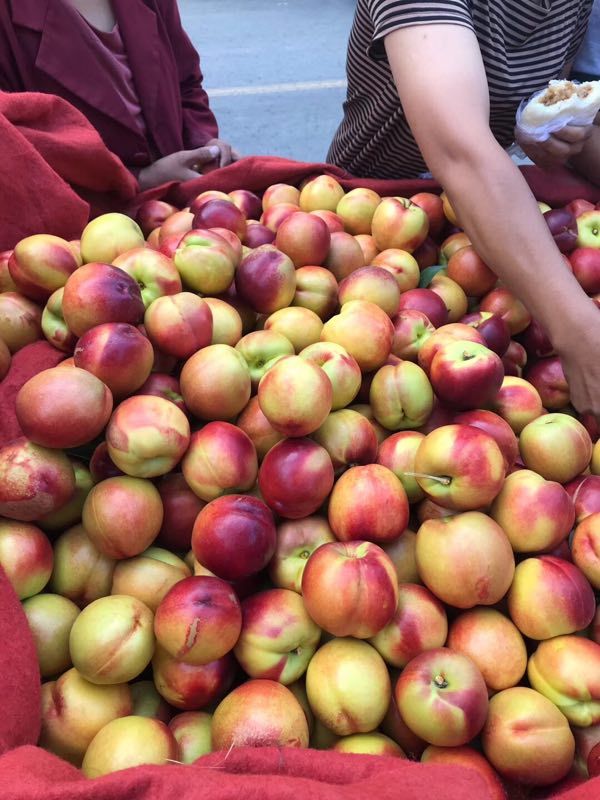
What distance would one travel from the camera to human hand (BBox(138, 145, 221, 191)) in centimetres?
187

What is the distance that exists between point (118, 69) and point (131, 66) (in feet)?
0.27

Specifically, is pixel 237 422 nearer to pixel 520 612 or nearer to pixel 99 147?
pixel 520 612

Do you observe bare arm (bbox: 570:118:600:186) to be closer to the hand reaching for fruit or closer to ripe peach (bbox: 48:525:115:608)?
the hand reaching for fruit

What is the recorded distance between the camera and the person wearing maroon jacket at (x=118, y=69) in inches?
65.4

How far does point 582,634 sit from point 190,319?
738 millimetres

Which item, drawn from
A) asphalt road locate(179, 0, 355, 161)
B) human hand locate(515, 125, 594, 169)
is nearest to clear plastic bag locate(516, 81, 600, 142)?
human hand locate(515, 125, 594, 169)

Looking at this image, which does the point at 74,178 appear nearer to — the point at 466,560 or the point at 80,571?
the point at 80,571

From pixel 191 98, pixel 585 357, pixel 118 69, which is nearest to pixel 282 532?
pixel 585 357

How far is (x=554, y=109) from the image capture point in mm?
1556

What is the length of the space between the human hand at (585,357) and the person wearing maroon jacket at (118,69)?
121 centimetres

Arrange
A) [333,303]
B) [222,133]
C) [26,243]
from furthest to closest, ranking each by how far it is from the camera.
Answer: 1. [222,133]
2. [333,303]
3. [26,243]

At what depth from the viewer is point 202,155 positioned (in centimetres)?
192

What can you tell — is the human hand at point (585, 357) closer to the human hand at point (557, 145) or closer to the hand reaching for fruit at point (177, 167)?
the human hand at point (557, 145)

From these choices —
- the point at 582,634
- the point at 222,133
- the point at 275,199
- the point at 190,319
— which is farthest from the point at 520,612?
the point at 222,133
